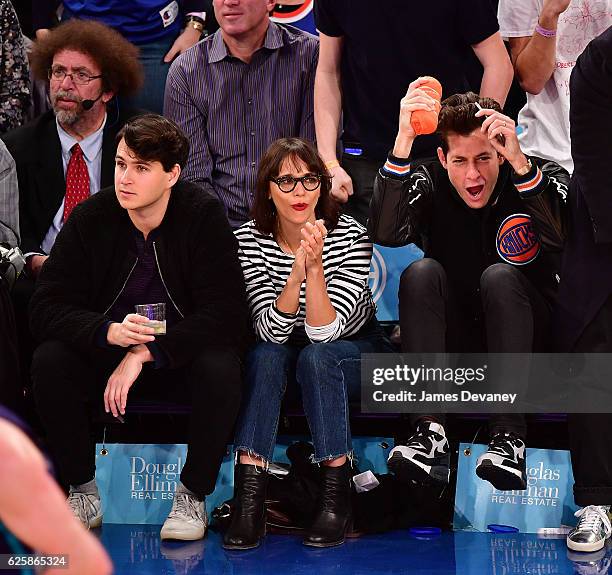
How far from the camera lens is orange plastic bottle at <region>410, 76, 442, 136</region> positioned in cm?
370

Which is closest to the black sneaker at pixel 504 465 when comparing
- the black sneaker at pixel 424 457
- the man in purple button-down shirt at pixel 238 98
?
the black sneaker at pixel 424 457

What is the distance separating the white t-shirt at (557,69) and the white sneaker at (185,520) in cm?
204

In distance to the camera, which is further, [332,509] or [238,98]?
[238,98]

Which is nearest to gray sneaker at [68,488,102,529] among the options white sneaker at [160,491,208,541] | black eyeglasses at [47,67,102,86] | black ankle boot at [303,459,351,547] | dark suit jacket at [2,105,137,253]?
white sneaker at [160,491,208,541]

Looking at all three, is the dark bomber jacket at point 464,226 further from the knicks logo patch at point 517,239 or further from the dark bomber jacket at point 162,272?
Answer: the dark bomber jacket at point 162,272

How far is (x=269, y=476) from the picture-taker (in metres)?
3.96

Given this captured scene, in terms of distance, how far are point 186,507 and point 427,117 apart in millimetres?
1535

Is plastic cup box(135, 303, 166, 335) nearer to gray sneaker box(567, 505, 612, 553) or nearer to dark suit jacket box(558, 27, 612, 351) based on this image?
dark suit jacket box(558, 27, 612, 351)

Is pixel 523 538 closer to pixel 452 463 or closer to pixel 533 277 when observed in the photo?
pixel 452 463

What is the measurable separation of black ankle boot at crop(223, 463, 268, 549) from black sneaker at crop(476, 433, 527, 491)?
73 centimetres

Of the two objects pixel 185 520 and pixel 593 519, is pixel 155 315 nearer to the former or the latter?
pixel 185 520

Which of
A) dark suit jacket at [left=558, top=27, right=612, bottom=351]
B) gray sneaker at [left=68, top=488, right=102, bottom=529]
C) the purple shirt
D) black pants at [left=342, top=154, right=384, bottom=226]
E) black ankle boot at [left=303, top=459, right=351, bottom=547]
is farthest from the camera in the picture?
black pants at [left=342, top=154, right=384, bottom=226]

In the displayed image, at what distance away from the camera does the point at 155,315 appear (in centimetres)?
379

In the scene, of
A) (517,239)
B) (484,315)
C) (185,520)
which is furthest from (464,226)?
(185,520)
